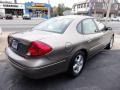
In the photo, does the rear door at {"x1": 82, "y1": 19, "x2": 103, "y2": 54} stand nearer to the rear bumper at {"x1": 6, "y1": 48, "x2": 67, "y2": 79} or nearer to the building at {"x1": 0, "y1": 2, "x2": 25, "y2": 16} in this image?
the rear bumper at {"x1": 6, "y1": 48, "x2": 67, "y2": 79}

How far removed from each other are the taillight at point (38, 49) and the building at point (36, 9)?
150 ft

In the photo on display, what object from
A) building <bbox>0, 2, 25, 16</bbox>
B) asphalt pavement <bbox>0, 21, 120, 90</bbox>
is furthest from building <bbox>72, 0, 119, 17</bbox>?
asphalt pavement <bbox>0, 21, 120, 90</bbox>

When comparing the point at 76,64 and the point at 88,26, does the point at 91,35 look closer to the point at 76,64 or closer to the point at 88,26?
the point at 88,26

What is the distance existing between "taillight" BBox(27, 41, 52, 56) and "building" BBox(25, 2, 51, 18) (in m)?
→ 45.8

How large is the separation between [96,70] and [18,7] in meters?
50.9

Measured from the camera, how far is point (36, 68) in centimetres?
278

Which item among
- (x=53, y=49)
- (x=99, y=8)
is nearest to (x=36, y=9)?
(x=99, y=8)

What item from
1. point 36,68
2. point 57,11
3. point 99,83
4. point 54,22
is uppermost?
point 57,11

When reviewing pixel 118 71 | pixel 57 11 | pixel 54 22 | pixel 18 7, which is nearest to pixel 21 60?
pixel 54 22

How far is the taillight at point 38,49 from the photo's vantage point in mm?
2831

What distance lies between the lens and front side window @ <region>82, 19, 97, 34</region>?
4.03 meters

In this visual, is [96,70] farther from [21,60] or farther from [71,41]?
[21,60]

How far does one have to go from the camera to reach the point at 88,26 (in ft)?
14.0

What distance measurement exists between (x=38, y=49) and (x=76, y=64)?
1.30 m
